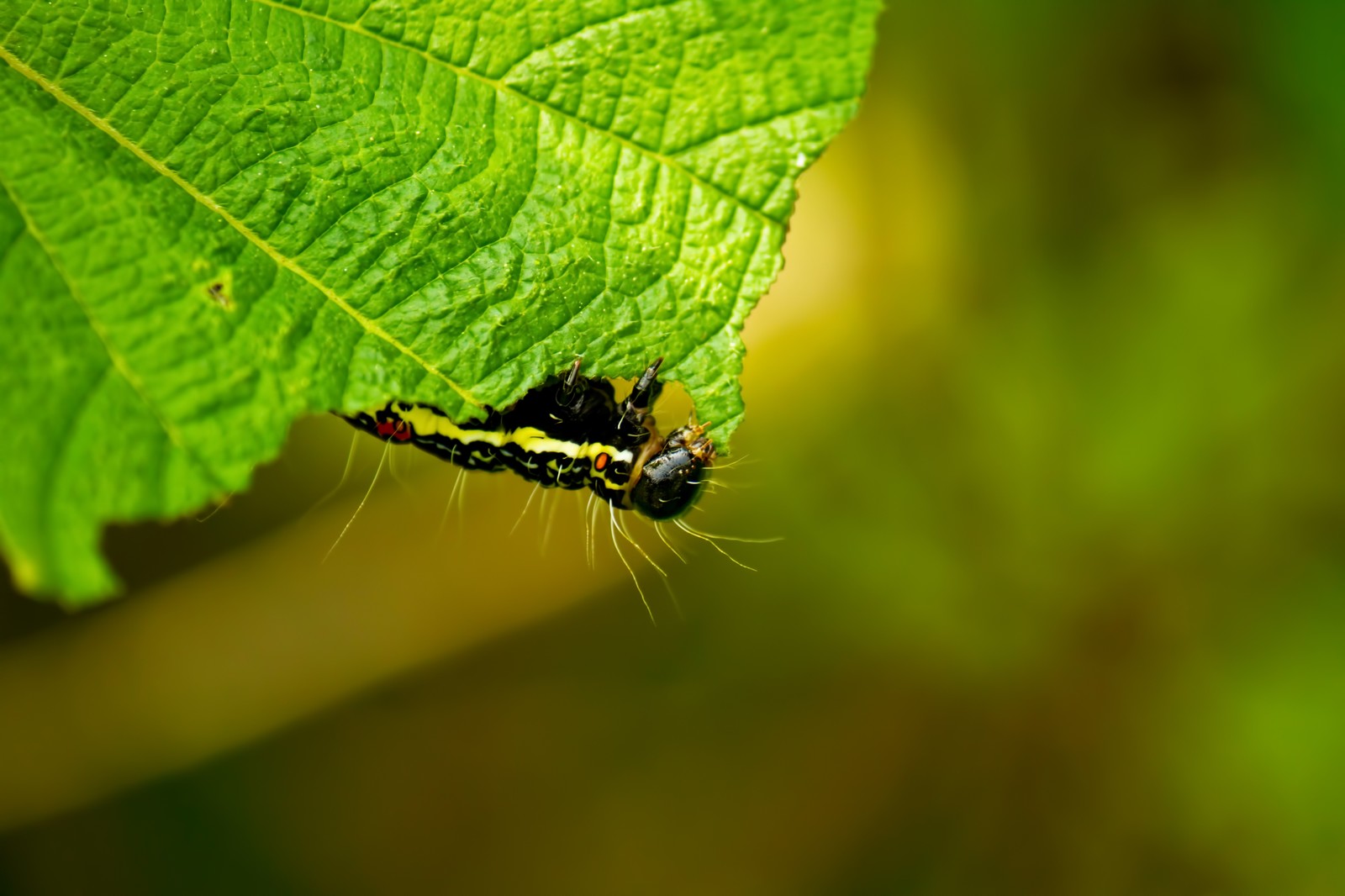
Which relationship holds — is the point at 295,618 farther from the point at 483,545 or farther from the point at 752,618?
the point at 752,618

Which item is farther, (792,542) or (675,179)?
(792,542)

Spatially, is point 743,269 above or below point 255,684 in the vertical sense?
above

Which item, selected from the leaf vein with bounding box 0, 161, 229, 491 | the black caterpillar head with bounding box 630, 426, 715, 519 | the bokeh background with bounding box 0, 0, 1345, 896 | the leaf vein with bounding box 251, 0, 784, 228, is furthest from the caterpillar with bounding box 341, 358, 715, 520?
the bokeh background with bounding box 0, 0, 1345, 896

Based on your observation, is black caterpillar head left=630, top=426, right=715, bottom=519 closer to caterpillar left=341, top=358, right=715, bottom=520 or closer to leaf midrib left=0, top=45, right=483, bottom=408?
caterpillar left=341, top=358, right=715, bottom=520

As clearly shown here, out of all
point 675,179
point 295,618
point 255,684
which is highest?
point 675,179

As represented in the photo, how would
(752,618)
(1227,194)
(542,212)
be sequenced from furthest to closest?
(752,618), (1227,194), (542,212)

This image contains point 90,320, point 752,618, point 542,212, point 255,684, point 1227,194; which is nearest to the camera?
point 90,320

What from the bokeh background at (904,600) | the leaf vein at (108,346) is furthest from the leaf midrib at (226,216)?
the bokeh background at (904,600)

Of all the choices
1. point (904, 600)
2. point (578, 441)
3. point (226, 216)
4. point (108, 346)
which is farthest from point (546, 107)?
point (904, 600)

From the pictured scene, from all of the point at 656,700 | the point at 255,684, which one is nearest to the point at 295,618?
the point at 255,684
